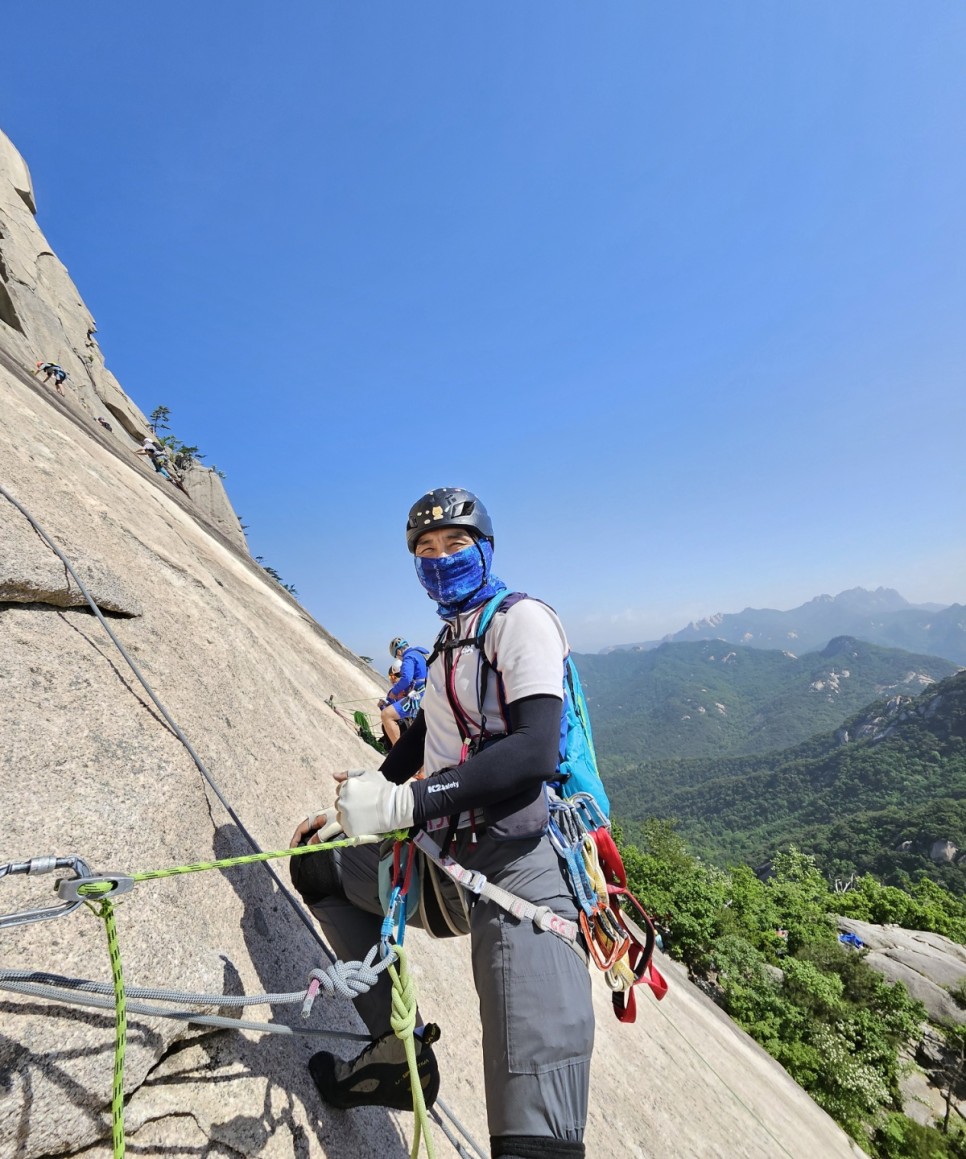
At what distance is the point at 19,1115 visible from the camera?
6.40 feet

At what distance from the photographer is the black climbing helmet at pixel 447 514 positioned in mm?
3404

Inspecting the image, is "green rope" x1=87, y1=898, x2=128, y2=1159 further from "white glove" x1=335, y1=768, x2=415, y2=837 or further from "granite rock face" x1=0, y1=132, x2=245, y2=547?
"granite rock face" x1=0, y1=132, x2=245, y2=547

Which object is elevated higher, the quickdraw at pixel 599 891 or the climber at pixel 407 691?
the climber at pixel 407 691

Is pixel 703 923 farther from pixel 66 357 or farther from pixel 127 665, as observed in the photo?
pixel 66 357

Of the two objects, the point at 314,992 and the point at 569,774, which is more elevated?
the point at 569,774

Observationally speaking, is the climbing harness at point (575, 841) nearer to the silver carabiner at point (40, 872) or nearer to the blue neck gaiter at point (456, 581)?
the blue neck gaiter at point (456, 581)

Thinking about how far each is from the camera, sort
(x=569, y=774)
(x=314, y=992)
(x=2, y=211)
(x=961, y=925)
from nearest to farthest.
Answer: (x=314, y=992), (x=569, y=774), (x=2, y=211), (x=961, y=925)

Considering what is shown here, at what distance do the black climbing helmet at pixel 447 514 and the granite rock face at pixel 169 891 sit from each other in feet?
7.32

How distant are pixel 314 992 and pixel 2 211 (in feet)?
173

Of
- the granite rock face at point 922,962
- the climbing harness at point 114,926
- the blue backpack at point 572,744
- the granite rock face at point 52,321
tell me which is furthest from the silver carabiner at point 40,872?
the granite rock face at point 922,962

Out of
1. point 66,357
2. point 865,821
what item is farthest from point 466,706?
point 865,821

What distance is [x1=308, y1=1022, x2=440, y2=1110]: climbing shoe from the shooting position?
267 centimetres

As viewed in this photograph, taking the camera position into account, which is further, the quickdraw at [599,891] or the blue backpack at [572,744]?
the blue backpack at [572,744]

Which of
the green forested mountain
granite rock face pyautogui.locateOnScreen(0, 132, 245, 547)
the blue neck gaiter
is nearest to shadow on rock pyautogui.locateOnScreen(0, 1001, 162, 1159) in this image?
the blue neck gaiter
